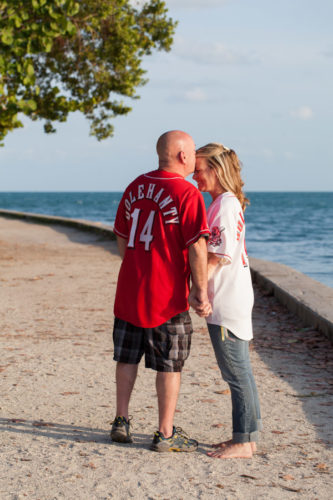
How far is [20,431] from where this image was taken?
13.9ft

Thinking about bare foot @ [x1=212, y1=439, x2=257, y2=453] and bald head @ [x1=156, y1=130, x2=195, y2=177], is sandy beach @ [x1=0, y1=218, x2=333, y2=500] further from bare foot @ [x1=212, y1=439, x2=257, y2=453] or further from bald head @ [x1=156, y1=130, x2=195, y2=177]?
bald head @ [x1=156, y1=130, x2=195, y2=177]

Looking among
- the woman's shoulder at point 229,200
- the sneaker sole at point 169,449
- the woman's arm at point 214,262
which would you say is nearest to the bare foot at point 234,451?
the sneaker sole at point 169,449

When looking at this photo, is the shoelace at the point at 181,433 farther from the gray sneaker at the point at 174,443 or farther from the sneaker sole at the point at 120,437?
the sneaker sole at the point at 120,437

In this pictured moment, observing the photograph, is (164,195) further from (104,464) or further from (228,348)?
(104,464)

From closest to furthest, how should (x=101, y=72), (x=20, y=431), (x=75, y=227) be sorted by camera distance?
(x=20, y=431) < (x=101, y=72) < (x=75, y=227)

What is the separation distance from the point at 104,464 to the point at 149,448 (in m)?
0.38

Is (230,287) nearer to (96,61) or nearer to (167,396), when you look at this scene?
(167,396)

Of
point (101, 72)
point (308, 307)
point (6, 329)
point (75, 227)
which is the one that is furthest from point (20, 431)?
point (75, 227)

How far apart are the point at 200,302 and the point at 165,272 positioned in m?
0.28

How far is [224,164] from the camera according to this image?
12.7 ft

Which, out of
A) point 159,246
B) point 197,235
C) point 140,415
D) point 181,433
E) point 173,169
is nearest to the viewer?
point 197,235

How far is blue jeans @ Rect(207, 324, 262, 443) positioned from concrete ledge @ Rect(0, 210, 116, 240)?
48.9 ft

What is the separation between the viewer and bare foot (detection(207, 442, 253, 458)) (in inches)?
→ 152

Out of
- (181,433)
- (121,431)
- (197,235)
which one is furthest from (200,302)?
(121,431)
